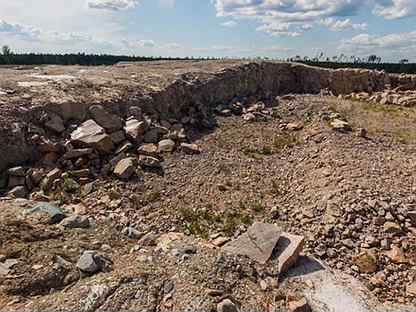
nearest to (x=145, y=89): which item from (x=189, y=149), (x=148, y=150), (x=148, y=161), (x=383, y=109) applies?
(x=189, y=149)

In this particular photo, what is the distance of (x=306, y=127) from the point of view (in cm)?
1324

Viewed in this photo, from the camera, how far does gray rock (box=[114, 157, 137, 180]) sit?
8400 mm

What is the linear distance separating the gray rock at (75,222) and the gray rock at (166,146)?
3703 mm

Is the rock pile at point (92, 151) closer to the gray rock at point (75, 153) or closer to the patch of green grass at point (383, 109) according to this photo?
the gray rock at point (75, 153)

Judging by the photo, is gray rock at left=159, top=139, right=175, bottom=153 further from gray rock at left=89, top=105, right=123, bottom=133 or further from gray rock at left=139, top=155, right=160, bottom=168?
gray rock at left=89, top=105, right=123, bottom=133

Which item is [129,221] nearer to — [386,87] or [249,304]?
[249,304]

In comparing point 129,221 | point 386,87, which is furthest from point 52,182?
point 386,87

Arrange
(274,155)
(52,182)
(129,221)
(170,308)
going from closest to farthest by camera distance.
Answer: (170,308) < (129,221) < (52,182) < (274,155)

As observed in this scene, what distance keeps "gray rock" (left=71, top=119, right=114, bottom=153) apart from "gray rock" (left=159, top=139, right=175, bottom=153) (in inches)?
53.1

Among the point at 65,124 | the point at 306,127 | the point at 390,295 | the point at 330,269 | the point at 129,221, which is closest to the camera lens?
the point at 390,295

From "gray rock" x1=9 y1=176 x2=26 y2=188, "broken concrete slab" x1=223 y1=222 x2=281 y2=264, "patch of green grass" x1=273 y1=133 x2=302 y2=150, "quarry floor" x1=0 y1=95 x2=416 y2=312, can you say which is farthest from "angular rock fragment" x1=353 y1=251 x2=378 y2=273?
"gray rock" x1=9 y1=176 x2=26 y2=188

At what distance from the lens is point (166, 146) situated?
392 inches

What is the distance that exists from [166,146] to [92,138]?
197 centimetres

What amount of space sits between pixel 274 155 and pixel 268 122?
115 inches
